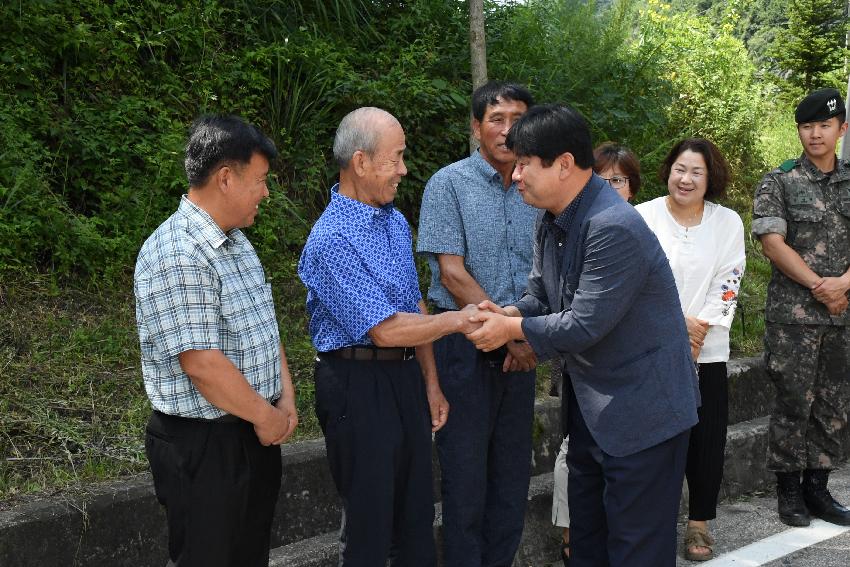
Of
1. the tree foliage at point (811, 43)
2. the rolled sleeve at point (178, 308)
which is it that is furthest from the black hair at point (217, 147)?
the tree foliage at point (811, 43)

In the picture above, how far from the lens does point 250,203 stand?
289 cm

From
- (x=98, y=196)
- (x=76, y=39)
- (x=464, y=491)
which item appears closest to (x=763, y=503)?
(x=464, y=491)

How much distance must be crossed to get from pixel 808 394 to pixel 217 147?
11.5 ft

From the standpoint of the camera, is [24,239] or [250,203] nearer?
[250,203]

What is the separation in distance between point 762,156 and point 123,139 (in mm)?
7205

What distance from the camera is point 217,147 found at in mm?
2795

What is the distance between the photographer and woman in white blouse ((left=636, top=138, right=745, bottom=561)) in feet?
14.3

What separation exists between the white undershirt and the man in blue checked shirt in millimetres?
2249

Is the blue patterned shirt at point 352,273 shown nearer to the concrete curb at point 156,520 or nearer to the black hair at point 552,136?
the black hair at point 552,136

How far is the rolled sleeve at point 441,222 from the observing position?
12.6ft

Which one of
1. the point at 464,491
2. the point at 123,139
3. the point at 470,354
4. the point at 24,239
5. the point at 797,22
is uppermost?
the point at 797,22

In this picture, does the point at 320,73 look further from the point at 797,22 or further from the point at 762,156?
the point at 797,22

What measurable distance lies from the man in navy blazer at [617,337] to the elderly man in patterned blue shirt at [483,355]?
640 millimetres

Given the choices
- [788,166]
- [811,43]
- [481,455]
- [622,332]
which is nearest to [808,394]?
[788,166]
